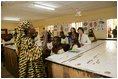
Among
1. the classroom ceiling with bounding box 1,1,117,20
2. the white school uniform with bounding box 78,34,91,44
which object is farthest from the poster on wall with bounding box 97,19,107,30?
the white school uniform with bounding box 78,34,91,44

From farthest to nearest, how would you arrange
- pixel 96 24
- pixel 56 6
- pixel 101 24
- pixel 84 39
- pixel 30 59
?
pixel 96 24 → pixel 101 24 → pixel 56 6 → pixel 84 39 → pixel 30 59

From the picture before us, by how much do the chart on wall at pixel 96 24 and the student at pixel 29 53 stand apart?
14.1 ft

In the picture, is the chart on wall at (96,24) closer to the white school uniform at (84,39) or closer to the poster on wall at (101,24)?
the poster on wall at (101,24)

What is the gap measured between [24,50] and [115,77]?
1.16 meters

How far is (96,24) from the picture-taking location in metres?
5.87

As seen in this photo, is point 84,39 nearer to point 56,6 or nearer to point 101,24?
point 56,6

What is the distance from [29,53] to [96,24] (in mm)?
4528

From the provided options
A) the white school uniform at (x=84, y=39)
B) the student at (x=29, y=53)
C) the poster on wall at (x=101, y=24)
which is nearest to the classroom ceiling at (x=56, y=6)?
the poster on wall at (x=101, y=24)

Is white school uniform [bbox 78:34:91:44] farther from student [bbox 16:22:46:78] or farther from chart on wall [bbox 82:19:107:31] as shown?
chart on wall [bbox 82:19:107:31]

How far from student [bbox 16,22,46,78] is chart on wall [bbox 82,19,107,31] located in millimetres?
4288

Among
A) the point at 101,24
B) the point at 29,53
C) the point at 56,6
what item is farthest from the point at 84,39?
the point at 101,24

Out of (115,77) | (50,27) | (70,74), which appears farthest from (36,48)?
(50,27)

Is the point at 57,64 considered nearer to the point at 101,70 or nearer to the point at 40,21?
the point at 101,70

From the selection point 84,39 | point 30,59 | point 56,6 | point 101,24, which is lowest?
point 30,59
